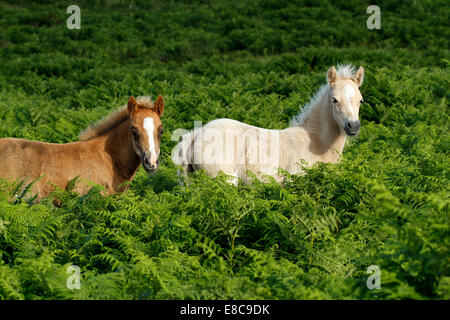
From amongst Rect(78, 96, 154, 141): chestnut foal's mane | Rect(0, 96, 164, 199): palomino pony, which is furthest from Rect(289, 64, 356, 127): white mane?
Rect(78, 96, 154, 141): chestnut foal's mane

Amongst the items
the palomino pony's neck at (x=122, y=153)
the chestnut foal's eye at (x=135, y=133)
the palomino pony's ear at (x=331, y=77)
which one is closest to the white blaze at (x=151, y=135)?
the chestnut foal's eye at (x=135, y=133)

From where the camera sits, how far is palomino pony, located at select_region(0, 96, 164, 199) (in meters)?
6.95

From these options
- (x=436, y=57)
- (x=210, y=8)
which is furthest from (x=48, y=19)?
(x=436, y=57)

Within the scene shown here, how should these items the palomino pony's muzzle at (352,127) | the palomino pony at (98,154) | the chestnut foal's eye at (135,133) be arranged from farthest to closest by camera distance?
the palomino pony's muzzle at (352,127)
the chestnut foal's eye at (135,133)
the palomino pony at (98,154)

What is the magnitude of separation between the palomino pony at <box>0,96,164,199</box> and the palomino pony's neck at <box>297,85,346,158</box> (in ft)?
8.13

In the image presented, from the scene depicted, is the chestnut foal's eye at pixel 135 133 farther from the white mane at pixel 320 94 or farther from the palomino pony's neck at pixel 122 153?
the white mane at pixel 320 94

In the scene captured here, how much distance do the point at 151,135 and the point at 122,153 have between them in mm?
718

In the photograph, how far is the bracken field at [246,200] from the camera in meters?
4.52

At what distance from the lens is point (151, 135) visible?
7.00 m

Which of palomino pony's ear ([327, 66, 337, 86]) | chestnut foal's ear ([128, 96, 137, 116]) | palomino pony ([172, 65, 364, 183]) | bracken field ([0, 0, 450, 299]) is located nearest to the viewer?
bracken field ([0, 0, 450, 299])

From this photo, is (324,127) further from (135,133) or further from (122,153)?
(122,153)

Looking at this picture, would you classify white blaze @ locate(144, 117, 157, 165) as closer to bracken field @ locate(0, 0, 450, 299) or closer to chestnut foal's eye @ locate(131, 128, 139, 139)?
chestnut foal's eye @ locate(131, 128, 139, 139)

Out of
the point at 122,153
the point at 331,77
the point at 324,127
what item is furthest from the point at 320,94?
the point at 122,153

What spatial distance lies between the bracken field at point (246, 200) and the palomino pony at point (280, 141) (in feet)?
1.29
